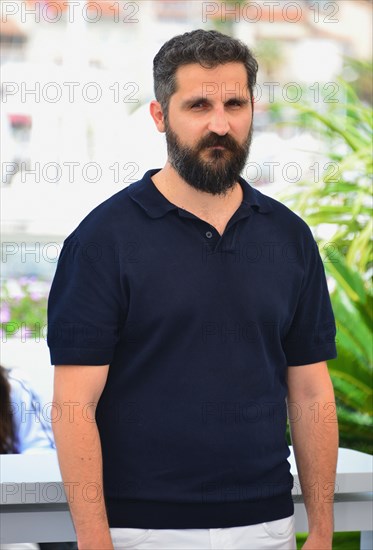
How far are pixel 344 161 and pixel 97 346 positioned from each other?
131 inches

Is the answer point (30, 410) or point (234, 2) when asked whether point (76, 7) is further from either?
point (30, 410)

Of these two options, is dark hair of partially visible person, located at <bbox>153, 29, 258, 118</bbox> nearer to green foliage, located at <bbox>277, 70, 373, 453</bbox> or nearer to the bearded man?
the bearded man

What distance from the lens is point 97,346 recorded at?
1.51 m

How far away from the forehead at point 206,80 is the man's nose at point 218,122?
3 cm

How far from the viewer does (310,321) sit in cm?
172

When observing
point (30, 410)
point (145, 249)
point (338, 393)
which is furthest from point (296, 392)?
point (338, 393)

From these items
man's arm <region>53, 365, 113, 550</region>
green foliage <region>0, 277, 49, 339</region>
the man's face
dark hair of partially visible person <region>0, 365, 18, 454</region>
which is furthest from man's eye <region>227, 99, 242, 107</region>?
green foliage <region>0, 277, 49, 339</region>

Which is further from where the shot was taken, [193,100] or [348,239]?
[348,239]

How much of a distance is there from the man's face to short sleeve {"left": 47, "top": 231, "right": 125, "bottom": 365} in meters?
0.20

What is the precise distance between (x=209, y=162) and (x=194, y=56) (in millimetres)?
179

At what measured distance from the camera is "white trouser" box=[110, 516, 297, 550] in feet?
5.07

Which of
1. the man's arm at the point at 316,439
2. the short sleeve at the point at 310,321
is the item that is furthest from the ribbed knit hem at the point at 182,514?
the short sleeve at the point at 310,321

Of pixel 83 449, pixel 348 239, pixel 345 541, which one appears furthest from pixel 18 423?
pixel 348 239

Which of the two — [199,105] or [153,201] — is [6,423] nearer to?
[153,201]
